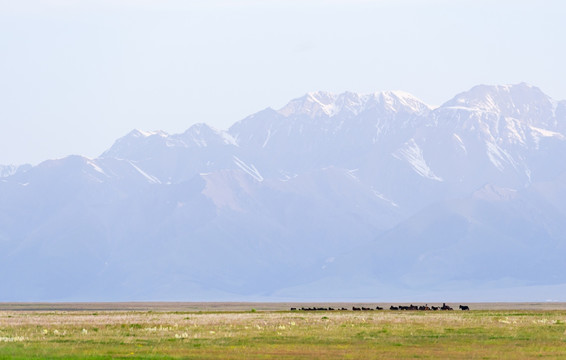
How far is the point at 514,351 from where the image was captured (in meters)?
58.2

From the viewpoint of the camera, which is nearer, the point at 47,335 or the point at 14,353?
the point at 14,353

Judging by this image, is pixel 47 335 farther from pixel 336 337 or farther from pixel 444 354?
pixel 444 354

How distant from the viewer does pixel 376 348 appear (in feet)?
196

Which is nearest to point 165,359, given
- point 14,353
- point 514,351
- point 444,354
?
point 14,353

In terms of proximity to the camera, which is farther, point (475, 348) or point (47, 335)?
point (47, 335)

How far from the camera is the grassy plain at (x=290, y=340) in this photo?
56.5 metres

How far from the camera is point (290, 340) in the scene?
65562 millimetres

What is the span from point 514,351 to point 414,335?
11908 millimetres

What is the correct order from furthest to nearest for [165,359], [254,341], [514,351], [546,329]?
[546,329] → [254,341] → [514,351] → [165,359]

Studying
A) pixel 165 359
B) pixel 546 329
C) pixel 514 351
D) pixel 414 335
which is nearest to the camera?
pixel 165 359

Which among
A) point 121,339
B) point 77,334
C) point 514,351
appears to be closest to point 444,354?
point 514,351

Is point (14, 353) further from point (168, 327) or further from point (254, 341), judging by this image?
point (168, 327)

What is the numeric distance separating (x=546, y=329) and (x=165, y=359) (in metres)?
30.4

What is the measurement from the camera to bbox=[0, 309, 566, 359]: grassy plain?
185 ft
